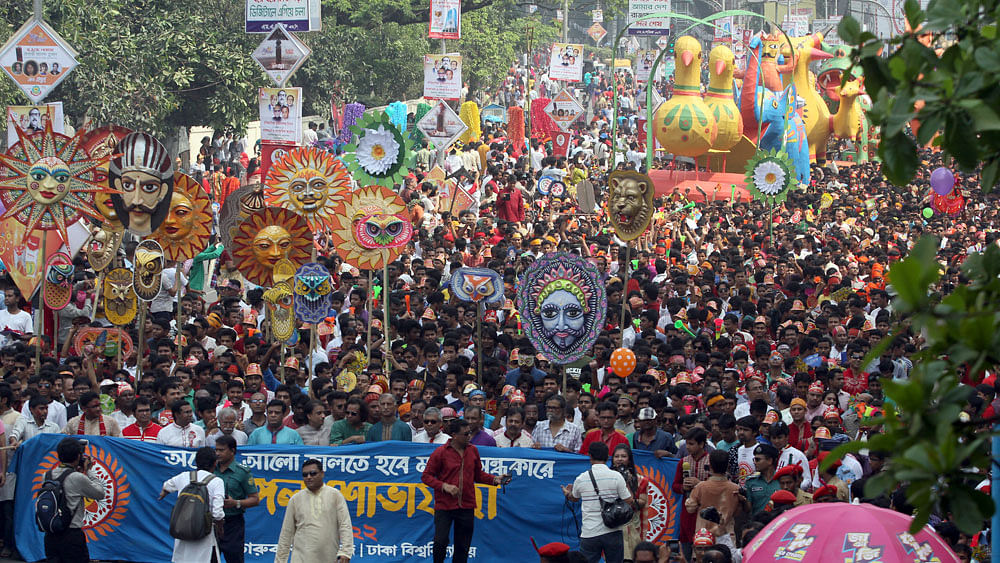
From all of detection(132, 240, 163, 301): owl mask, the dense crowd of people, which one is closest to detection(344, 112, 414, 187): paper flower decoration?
the dense crowd of people

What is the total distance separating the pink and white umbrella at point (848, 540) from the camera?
5734 millimetres

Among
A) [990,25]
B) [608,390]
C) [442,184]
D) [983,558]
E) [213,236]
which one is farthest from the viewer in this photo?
[442,184]

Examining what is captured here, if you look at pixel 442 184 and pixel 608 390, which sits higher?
pixel 442 184

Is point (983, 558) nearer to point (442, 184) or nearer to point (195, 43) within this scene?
point (442, 184)

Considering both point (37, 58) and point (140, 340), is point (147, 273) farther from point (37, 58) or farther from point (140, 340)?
point (37, 58)

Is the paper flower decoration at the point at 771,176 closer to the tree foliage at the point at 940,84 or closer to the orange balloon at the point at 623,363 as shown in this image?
the orange balloon at the point at 623,363

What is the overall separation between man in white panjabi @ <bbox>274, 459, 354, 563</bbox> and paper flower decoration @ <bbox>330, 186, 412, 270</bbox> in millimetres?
4898

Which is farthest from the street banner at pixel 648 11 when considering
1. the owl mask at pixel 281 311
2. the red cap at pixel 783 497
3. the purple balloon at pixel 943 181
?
the red cap at pixel 783 497

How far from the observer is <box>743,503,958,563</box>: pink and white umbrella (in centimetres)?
573

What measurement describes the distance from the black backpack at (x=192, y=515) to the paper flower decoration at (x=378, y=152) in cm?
651

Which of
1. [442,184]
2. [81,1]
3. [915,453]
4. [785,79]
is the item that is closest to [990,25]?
[915,453]

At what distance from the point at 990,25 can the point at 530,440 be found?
22.2ft

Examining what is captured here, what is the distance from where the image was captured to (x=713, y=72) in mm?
28969

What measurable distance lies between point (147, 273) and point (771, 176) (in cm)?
1076
